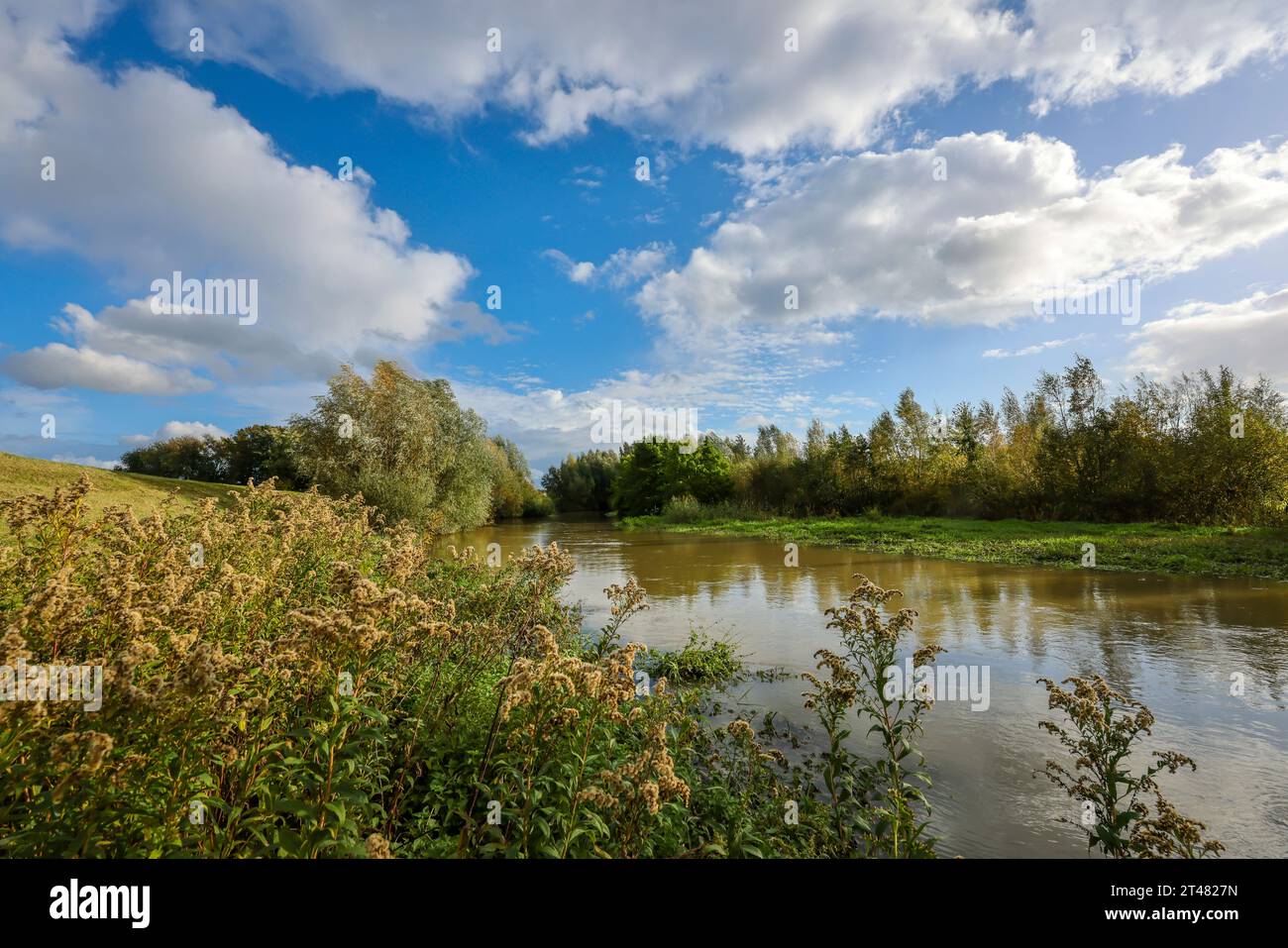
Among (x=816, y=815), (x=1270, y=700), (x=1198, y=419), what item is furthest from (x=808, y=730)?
(x=1198, y=419)

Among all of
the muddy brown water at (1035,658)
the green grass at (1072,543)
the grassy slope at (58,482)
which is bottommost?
the muddy brown water at (1035,658)

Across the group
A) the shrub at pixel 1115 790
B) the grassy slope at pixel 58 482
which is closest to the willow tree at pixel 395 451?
the grassy slope at pixel 58 482

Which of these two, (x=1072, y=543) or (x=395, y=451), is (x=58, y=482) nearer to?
(x=395, y=451)

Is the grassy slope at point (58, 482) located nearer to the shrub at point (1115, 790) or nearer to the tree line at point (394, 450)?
the tree line at point (394, 450)

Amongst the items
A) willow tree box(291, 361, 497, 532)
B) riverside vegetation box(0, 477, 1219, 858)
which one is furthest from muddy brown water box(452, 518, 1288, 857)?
willow tree box(291, 361, 497, 532)

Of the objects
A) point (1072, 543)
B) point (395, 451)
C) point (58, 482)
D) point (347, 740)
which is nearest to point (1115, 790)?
point (347, 740)

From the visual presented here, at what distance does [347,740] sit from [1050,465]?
1599 inches

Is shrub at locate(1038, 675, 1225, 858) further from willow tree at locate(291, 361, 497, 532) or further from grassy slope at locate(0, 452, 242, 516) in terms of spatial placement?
willow tree at locate(291, 361, 497, 532)

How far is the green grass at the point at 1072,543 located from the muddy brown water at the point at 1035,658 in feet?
6.76

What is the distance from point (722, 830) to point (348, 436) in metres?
33.5

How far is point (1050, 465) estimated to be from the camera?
33719 millimetres

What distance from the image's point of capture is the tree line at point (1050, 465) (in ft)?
86.9
